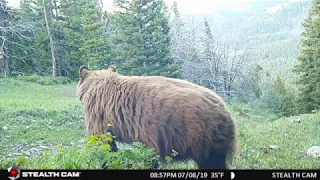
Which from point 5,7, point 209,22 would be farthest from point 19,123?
point 209,22

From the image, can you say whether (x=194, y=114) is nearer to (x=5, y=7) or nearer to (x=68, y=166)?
(x=68, y=166)

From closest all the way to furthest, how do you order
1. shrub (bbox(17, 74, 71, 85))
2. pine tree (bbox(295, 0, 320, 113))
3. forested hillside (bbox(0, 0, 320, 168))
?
1. forested hillside (bbox(0, 0, 320, 168))
2. shrub (bbox(17, 74, 71, 85))
3. pine tree (bbox(295, 0, 320, 113))

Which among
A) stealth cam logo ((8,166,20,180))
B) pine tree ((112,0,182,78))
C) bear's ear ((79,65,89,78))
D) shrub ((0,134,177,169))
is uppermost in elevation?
pine tree ((112,0,182,78))

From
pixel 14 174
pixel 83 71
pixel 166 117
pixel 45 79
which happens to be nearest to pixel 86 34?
pixel 83 71

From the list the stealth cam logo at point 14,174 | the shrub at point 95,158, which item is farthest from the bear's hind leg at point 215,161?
the stealth cam logo at point 14,174

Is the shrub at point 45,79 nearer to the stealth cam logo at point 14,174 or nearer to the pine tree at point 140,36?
the pine tree at point 140,36

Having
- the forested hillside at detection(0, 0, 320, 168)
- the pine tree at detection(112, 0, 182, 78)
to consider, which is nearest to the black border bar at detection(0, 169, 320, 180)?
the forested hillside at detection(0, 0, 320, 168)

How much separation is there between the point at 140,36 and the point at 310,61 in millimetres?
1751

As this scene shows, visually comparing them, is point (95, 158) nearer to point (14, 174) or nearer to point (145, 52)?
point (14, 174)

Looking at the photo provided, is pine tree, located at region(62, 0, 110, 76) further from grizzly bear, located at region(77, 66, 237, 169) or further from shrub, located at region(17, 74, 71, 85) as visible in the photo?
grizzly bear, located at region(77, 66, 237, 169)

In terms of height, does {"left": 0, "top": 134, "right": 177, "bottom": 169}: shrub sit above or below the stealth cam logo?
above

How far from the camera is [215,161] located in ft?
12.7

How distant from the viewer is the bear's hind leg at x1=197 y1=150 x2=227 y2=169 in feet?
12.6

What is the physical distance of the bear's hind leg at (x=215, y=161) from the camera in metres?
3.84
